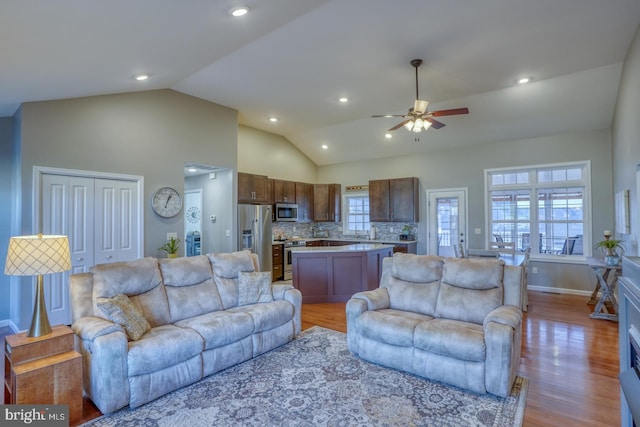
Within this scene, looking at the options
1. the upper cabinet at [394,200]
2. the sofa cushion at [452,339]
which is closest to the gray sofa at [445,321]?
the sofa cushion at [452,339]

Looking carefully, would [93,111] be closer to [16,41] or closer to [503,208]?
[16,41]

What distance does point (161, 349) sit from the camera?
2609 mm

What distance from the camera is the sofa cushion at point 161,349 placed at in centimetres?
250

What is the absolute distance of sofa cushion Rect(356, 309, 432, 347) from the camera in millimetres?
2971

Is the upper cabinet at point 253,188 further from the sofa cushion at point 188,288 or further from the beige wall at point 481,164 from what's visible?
the sofa cushion at point 188,288

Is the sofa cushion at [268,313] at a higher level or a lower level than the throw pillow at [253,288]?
lower

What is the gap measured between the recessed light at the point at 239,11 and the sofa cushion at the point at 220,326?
284 cm

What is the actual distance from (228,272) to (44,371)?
183 centimetres

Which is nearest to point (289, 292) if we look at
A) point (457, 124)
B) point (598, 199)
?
point (457, 124)

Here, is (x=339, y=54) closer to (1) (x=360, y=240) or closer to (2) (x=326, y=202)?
(1) (x=360, y=240)

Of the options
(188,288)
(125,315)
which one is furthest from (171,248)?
(125,315)

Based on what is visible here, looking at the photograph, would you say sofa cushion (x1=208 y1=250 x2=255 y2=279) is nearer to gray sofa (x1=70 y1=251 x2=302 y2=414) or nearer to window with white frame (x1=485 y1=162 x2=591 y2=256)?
gray sofa (x1=70 y1=251 x2=302 y2=414)

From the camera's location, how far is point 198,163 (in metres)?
5.72

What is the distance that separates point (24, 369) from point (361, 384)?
2.46m
